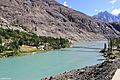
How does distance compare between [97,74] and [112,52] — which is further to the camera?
[112,52]

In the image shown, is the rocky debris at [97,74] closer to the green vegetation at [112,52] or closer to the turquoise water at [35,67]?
the turquoise water at [35,67]

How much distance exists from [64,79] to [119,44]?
456ft

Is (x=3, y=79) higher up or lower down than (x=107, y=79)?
lower down

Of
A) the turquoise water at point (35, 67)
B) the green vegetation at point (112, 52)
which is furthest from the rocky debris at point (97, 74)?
the green vegetation at point (112, 52)

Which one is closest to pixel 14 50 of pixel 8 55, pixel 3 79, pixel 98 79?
pixel 8 55

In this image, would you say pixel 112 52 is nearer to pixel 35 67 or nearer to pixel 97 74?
pixel 35 67

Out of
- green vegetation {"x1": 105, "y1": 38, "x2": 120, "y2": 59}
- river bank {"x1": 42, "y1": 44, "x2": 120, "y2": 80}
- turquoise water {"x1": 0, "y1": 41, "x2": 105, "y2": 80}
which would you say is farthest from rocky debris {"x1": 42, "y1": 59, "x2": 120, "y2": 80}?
green vegetation {"x1": 105, "y1": 38, "x2": 120, "y2": 59}

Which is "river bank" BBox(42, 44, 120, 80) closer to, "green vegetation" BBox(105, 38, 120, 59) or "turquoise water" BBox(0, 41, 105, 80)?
"turquoise water" BBox(0, 41, 105, 80)

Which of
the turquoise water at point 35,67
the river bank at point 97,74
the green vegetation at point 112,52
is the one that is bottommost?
the turquoise water at point 35,67

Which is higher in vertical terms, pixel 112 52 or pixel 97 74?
pixel 97 74

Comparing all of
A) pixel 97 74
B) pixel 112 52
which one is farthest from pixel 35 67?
pixel 112 52

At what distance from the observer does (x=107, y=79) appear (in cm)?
4150

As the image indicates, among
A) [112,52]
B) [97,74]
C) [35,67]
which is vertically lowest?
[35,67]

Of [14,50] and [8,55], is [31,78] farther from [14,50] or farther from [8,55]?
[14,50]
